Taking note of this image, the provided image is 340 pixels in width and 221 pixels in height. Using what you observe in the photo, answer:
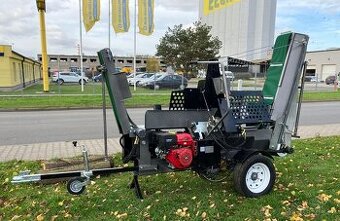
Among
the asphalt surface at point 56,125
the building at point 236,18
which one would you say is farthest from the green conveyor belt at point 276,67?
the building at point 236,18

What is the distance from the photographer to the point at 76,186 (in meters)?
4.25

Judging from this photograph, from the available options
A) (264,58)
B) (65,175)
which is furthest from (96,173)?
(264,58)

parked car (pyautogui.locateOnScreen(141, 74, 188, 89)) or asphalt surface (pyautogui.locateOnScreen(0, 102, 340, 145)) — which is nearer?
asphalt surface (pyautogui.locateOnScreen(0, 102, 340, 145))

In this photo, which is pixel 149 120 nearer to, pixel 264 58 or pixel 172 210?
pixel 172 210

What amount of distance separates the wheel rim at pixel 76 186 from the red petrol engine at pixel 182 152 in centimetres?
109

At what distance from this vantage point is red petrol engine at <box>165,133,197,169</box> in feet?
13.9

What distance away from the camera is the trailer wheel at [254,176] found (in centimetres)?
452

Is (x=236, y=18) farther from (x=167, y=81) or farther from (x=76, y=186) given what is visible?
(x=76, y=186)

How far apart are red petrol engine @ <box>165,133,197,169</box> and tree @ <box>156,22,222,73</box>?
34407 mm

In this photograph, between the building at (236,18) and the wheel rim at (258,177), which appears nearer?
the wheel rim at (258,177)

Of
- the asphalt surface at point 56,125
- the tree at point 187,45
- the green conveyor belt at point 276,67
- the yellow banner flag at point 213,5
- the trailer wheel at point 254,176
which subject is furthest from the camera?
the yellow banner flag at point 213,5

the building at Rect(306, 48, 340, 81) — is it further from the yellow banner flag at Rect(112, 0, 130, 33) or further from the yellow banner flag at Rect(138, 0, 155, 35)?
the yellow banner flag at Rect(112, 0, 130, 33)

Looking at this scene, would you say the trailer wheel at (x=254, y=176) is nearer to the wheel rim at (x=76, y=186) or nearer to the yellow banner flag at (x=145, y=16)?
the wheel rim at (x=76, y=186)

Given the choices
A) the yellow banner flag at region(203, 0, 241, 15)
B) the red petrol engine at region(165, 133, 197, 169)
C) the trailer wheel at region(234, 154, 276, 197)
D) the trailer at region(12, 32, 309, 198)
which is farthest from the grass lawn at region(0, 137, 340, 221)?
the yellow banner flag at region(203, 0, 241, 15)
